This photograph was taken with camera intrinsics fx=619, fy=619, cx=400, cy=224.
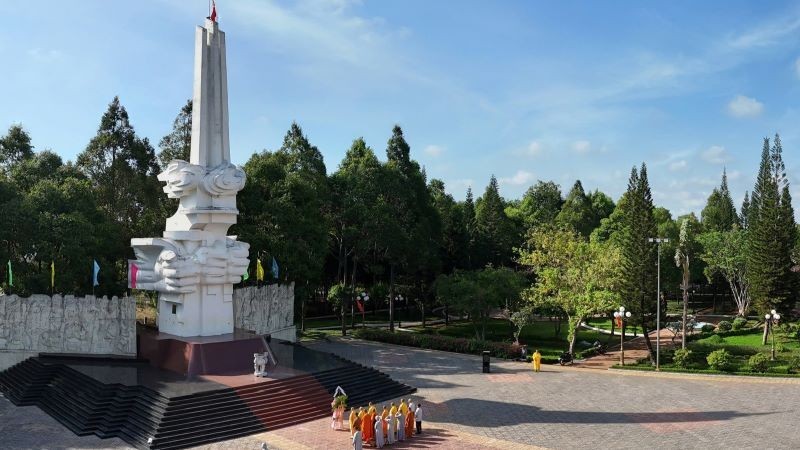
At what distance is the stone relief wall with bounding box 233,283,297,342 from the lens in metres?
25.8

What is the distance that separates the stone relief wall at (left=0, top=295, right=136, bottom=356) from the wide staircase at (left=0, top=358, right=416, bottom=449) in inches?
85.5

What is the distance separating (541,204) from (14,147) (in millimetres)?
52675

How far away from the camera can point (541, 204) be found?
69812 mm

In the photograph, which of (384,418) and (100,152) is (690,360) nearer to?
(384,418)

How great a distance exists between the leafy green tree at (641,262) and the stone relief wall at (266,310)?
1591cm

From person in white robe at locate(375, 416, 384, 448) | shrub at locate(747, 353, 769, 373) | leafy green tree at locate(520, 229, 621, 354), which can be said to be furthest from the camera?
leafy green tree at locate(520, 229, 621, 354)

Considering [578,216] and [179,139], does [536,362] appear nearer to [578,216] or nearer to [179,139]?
[179,139]

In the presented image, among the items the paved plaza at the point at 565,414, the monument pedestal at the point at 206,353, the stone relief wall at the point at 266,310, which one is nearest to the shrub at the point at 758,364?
the paved plaza at the point at 565,414

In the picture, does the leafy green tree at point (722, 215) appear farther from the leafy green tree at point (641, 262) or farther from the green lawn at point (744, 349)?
the leafy green tree at point (641, 262)

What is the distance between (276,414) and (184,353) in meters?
4.64

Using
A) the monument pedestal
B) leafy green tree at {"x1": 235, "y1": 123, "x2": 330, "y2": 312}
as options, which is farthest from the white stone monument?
leafy green tree at {"x1": 235, "y1": 123, "x2": 330, "y2": 312}

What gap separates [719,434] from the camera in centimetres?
1587

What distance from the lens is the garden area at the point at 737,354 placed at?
24094 mm

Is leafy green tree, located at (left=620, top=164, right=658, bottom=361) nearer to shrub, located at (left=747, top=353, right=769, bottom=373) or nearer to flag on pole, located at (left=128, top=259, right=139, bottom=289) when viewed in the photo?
shrub, located at (left=747, top=353, right=769, bottom=373)
